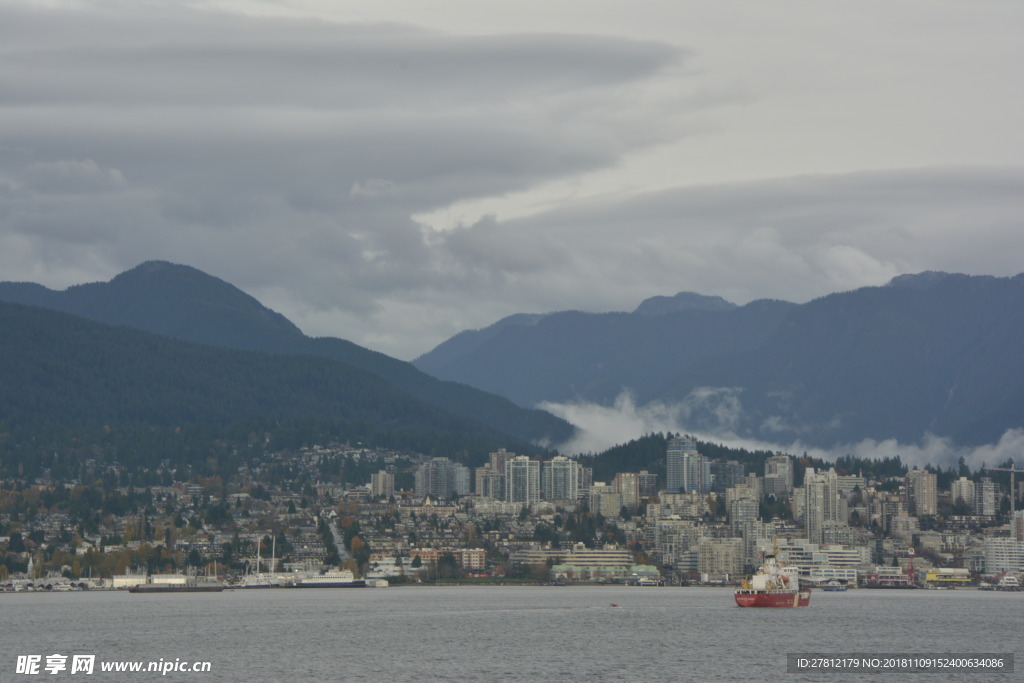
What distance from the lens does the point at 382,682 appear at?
119688mm

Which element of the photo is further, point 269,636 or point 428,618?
point 428,618

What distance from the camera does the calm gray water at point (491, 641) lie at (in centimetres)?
12600

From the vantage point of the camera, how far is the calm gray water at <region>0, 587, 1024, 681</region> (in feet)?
413

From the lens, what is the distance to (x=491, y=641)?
152 metres

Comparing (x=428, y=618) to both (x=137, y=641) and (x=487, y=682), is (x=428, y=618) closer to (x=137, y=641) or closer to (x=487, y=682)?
(x=137, y=641)

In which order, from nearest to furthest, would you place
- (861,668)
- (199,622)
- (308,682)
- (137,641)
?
1. (308,682)
2. (861,668)
3. (137,641)
4. (199,622)

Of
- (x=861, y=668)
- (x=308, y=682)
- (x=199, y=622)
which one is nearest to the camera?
(x=308, y=682)

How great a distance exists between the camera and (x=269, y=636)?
157875mm

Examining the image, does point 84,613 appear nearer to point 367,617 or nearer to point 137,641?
point 367,617

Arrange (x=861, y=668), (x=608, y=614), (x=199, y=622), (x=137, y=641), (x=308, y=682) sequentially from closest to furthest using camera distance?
(x=308, y=682) < (x=861, y=668) < (x=137, y=641) < (x=199, y=622) < (x=608, y=614)

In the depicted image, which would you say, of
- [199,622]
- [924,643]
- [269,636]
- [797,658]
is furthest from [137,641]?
[924,643]

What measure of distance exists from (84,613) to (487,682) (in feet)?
296

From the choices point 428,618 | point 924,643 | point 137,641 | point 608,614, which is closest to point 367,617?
point 428,618

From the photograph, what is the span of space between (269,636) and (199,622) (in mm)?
22906
